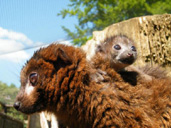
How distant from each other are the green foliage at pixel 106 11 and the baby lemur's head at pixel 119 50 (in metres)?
6.37

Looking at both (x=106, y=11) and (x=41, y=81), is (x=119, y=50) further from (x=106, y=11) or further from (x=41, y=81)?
(x=106, y=11)

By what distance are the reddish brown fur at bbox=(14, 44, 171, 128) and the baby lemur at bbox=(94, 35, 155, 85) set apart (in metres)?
0.43

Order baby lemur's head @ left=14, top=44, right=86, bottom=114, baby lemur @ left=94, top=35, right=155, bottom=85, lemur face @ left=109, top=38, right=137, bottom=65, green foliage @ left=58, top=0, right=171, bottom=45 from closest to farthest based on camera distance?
baby lemur's head @ left=14, top=44, right=86, bottom=114 < baby lemur @ left=94, top=35, right=155, bottom=85 < lemur face @ left=109, top=38, right=137, bottom=65 < green foliage @ left=58, top=0, right=171, bottom=45

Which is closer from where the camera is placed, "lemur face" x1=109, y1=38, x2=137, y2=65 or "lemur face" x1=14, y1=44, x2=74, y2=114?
"lemur face" x1=14, y1=44, x2=74, y2=114

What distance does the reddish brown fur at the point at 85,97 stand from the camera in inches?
118

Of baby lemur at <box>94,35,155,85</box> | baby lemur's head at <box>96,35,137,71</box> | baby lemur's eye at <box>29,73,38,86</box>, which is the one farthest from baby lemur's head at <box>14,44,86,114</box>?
baby lemur's head at <box>96,35,137,71</box>

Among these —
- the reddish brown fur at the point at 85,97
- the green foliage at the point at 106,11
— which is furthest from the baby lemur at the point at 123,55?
the green foliage at the point at 106,11

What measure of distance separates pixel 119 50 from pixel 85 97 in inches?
89.4

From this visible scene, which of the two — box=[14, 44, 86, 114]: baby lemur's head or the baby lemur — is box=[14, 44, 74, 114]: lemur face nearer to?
box=[14, 44, 86, 114]: baby lemur's head

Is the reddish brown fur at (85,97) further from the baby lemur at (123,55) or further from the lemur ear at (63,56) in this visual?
the baby lemur at (123,55)

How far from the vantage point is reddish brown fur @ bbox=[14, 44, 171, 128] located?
299 centimetres

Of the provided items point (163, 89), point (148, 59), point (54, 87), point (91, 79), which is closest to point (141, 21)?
point (148, 59)

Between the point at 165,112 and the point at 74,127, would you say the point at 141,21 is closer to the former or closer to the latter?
the point at 165,112

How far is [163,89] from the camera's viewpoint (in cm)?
339
